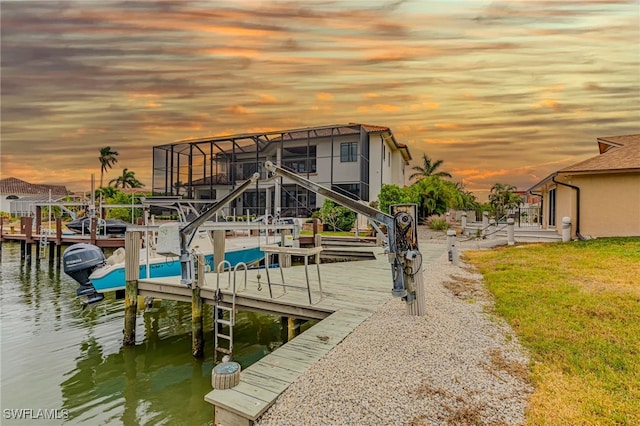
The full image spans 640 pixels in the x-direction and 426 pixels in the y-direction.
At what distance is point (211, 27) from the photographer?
41.2 feet

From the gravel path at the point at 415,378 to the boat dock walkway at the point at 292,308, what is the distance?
193 millimetres

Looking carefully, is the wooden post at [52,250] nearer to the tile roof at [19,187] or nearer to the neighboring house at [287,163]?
the neighboring house at [287,163]

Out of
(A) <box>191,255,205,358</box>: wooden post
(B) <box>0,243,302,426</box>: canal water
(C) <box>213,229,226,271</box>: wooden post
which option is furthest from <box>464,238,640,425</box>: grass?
(C) <box>213,229,226,271</box>: wooden post

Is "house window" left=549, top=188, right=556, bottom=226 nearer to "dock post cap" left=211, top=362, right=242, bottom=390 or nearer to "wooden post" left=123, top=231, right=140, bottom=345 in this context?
"wooden post" left=123, top=231, right=140, bottom=345

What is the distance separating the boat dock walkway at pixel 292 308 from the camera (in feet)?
10.3

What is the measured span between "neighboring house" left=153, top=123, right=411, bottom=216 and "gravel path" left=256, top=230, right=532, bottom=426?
72.8 ft

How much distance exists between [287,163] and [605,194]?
23737 mm

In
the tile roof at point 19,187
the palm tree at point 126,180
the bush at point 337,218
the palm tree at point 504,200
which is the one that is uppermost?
the palm tree at point 126,180

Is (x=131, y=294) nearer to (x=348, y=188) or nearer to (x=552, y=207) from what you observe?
(x=552, y=207)

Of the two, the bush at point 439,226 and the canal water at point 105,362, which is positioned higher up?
the bush at point 439,226

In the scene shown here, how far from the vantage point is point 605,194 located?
13.9 m

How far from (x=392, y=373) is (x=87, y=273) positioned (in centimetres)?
982

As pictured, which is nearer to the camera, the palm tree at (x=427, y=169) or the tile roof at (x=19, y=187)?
the palm tree at (x=427, y=169)

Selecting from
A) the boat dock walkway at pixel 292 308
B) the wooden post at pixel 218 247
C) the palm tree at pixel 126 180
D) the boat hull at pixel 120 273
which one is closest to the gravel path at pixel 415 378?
the boat dock walkway at pixel 292 308
